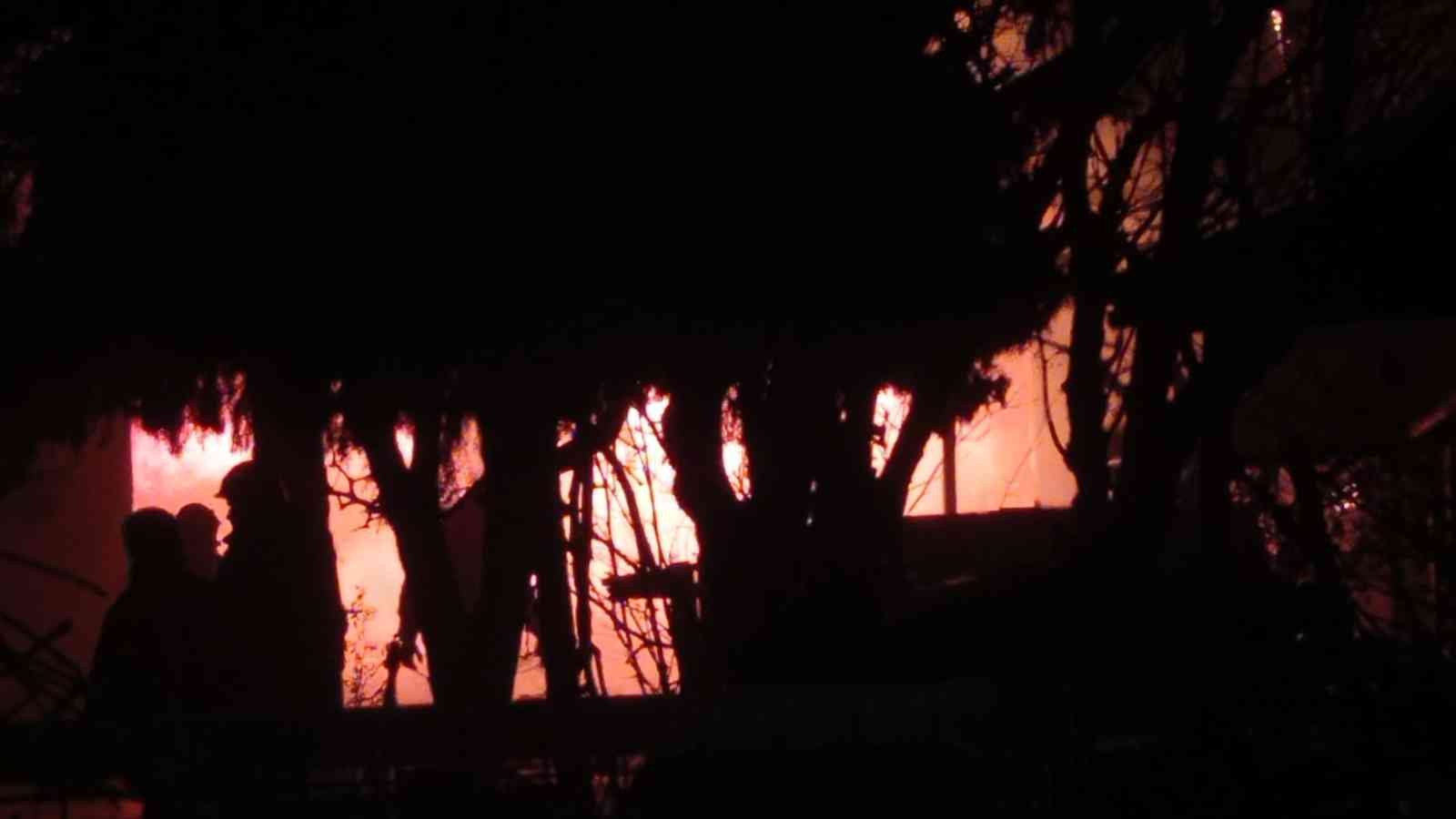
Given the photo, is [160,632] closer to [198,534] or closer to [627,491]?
[627,491]

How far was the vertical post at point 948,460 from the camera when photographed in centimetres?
648

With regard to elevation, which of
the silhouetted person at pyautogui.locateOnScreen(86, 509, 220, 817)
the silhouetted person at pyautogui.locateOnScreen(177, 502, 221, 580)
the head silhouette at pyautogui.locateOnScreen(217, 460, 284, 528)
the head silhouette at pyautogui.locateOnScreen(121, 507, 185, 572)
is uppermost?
the silhouetted person at pyautogui.locateOnScreen(177, 502, 221, 580)

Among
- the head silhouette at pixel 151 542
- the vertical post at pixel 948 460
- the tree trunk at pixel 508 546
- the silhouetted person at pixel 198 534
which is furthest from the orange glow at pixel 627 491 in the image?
the head silhouette at pixel 151 542

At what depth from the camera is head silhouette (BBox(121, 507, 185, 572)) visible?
530 centimetres

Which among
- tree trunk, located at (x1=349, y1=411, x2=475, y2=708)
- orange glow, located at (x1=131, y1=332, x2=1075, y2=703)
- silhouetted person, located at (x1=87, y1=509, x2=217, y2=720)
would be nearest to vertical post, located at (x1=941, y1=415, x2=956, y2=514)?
orange glow, located at (x1=131, y1=332, x2=1075, y2=703)

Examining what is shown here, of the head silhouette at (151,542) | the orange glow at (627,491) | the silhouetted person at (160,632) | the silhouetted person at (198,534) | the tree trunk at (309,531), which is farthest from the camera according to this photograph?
the silhouetted person at (198,534)

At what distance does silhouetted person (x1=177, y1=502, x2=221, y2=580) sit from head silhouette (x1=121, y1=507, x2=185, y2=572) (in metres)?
3.30

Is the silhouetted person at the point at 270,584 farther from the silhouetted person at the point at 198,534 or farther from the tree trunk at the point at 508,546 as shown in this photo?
the silhouetted person at the point at 198,534

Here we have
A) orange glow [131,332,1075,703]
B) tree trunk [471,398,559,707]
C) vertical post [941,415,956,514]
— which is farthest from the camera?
orange glow [131,332,1075,703]

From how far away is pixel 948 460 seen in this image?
8727mm

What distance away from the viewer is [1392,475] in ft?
15.0

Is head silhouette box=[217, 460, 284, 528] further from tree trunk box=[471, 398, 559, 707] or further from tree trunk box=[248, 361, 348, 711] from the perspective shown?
tree trunk box=[471, 398, 559, 707]

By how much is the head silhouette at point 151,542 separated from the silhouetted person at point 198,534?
130 inches

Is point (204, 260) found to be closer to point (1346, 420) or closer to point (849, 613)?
point (849, 613)
